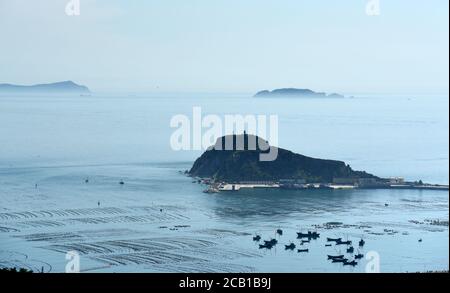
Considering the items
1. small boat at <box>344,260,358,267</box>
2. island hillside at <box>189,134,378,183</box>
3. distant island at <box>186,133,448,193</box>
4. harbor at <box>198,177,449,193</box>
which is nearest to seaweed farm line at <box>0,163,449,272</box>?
small boat at <box>344,260,358,267</box>

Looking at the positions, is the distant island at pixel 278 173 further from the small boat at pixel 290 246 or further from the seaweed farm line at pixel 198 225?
the small boat at pixel 290 246

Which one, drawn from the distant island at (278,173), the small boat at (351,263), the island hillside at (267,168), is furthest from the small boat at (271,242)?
the island hillside at (267,168)

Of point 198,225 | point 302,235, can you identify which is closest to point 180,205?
point 198,225

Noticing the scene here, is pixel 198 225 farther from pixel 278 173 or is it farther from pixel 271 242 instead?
pixel 278 173

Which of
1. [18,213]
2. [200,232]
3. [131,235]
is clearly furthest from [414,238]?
[18,213]

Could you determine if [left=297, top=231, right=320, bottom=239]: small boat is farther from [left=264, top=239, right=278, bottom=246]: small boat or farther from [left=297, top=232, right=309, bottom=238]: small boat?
[left=264, top=239, right=278, bottom=246]: small boat

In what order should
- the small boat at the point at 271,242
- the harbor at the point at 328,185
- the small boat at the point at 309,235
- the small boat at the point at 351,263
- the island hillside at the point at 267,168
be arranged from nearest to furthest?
the small boat at the point at 351,263 → the small boat at the point at 271,242 → the small boat at the point at 309,235 → the harbor at the point at 328,185 → the island hillside at the point at 267,168
